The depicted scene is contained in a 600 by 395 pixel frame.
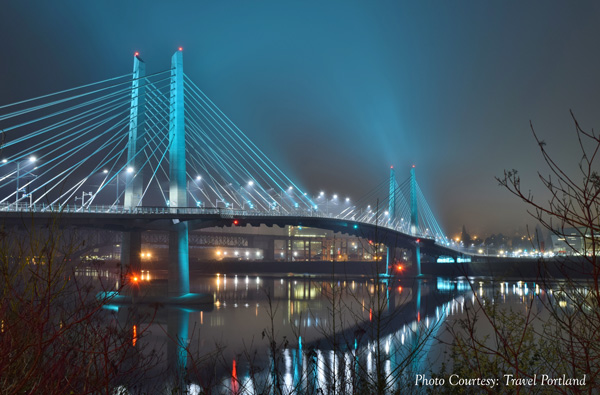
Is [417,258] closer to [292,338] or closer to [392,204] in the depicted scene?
[392,204]

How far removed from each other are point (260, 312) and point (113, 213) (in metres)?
13.5

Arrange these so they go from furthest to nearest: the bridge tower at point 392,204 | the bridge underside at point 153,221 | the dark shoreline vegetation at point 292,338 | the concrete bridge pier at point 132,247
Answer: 1. the bridge tower at point 392,204
2. the concrete bridge pier at point 132,247
3. the bridge underside at point 153,221
4. the dark shoreline vegetation at point 292,338

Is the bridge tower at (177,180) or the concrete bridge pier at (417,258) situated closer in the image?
the bridge tower at (177,180)

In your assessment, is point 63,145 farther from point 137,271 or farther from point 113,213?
point 137,271

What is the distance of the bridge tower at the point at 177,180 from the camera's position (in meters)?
41.1

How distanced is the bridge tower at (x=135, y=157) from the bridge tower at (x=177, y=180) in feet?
9.29

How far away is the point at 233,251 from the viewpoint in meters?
142

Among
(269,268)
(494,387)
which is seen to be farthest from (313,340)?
(269,268)

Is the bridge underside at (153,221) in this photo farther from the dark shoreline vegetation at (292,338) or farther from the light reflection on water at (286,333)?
the light reflection on water at (286,333)

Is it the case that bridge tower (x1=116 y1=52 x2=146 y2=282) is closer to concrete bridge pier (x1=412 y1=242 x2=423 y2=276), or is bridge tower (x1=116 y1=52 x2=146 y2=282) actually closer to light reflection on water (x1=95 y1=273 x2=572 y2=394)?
light reflection on water (x1=95 y1=273 x2=572 y2=394)

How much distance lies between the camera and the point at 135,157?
42375 mm

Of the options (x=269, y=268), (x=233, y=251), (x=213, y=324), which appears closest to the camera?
(x=213, y=324)

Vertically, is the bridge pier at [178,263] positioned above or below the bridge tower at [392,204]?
below

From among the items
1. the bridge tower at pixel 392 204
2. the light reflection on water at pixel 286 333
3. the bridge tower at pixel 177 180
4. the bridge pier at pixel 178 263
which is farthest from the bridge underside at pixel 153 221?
the bridge tower at pixel 392 204
